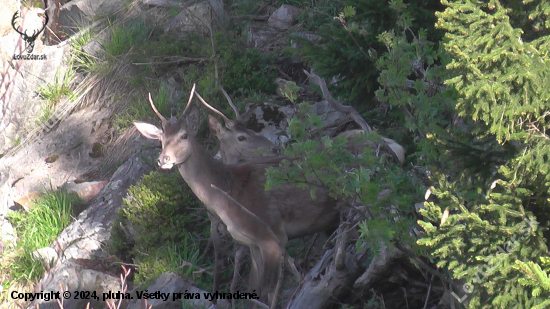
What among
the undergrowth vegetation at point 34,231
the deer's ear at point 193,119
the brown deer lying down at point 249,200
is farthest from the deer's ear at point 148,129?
the undergrowth vegetation at point 34,231

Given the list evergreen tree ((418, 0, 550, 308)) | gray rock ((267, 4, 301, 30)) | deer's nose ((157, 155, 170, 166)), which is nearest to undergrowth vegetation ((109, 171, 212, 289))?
deer's nose ((157, 155, 170, 166))

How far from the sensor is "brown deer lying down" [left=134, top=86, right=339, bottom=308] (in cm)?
600

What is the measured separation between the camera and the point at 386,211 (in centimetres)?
467

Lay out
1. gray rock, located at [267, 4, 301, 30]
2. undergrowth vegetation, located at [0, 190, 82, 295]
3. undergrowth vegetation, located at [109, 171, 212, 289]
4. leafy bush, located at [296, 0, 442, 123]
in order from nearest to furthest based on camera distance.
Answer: leafy bush, located at [296, 0, 442, 123] < undergrowth vegetation, located at [109, 171, 212, 289] < undergrowth vegetation, located at [0, 190, 82, 295] < gray rock, located at [267, 4, 301, 30]

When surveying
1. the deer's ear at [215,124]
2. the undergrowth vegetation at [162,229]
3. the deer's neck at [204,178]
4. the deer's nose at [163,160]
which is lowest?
the undergrowth vegetation at [162,229]

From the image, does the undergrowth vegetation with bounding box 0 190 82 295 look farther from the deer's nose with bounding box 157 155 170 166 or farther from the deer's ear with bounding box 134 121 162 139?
the deer's nose with bounding box 157 155 170 166

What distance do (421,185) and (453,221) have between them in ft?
3.73

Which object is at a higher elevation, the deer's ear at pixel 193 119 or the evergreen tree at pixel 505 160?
the evergreen tree at pixel 505 160

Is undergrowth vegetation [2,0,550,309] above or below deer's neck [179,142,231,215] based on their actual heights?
above

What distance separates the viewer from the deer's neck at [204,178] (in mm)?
6164

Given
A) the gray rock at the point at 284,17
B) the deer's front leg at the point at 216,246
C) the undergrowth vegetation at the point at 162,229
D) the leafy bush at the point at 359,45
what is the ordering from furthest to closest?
1. the gray rock at the point at 284,17
2. the undergrowth vegetation at the point at 162,229
3. the deer's front leg at the point at 216,246
4. the leafy bush at the point at 359,45

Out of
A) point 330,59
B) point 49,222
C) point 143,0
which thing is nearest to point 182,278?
point 330,59

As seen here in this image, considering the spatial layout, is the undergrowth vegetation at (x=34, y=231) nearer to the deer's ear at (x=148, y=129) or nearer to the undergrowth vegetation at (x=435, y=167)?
the undergrowth vegetation at (x=435, y=167)

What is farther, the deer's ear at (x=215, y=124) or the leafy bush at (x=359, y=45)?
the deer's ear at (x=215, y=124)
